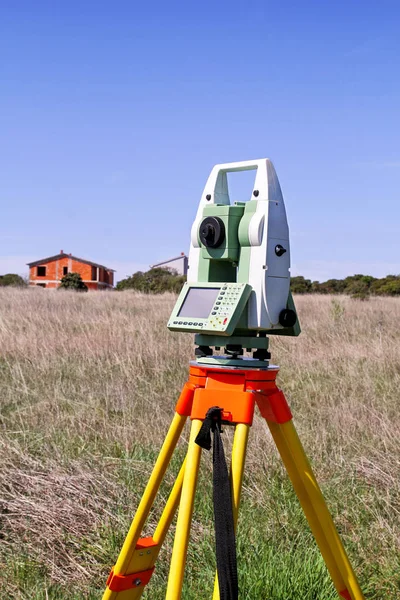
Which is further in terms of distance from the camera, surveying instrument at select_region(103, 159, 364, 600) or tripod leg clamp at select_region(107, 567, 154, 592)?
tripod leg clamp at select_region(107, 567, 154, 592)

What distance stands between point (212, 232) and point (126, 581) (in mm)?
1208

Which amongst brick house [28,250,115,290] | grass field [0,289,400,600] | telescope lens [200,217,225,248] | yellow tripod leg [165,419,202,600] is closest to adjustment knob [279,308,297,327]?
telescope lens [200,217,225,248]

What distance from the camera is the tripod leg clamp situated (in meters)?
2.16

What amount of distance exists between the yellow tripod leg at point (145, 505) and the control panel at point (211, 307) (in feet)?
1.07

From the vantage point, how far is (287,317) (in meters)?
1.98

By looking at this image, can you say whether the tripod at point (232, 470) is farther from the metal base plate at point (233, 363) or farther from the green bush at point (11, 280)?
the green bush at point (11, 280)

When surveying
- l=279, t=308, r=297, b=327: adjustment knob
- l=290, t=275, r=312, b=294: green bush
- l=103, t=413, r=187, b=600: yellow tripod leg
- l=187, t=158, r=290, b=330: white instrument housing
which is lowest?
l=103, t=413, r=187, b=600: yellow tripod leg

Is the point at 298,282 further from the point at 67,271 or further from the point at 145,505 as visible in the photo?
the point at 145,505

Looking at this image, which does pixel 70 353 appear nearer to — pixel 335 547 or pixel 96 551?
pixel 96 551

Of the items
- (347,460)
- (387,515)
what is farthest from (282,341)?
(387,515)

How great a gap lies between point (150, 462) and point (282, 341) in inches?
189

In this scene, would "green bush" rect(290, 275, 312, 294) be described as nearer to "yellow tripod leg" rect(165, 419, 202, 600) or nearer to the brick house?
the brick house

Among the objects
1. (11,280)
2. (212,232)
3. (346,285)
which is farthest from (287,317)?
(11,280)

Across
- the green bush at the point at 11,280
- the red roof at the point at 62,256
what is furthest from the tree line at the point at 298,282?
the red roof at the point at 62,256
